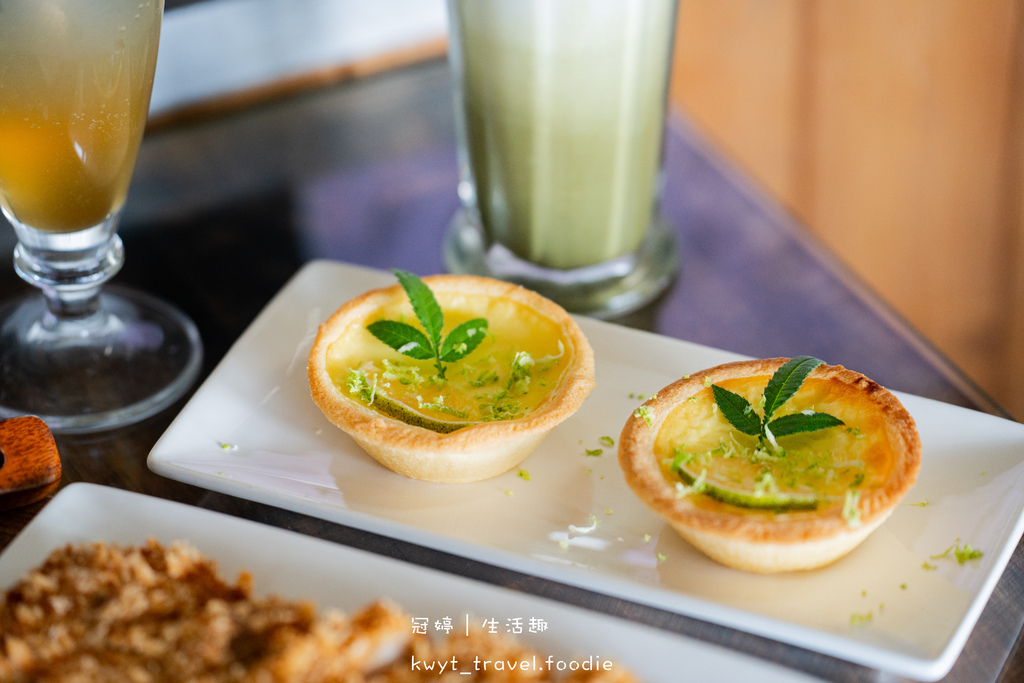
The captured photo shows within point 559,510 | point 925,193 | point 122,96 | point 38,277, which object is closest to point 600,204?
point 559,510

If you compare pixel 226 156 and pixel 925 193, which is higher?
pixel 226 156

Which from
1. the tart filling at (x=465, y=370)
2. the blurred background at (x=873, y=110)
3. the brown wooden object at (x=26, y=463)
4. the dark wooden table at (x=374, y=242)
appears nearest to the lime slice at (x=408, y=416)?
the tart filling at (x=465, y=370)

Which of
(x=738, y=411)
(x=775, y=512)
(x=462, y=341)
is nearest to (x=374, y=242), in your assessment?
(x=462, y=341)

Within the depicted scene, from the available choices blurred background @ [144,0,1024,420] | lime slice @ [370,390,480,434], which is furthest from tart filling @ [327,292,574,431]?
blurred background @ [144,0,1024,420]

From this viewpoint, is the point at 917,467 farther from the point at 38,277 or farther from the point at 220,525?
the point at 38,277

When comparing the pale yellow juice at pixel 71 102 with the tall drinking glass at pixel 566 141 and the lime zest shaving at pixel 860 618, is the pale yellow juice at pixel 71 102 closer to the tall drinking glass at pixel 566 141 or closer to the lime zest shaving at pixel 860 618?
the tall drinking glass at pixel 566 141

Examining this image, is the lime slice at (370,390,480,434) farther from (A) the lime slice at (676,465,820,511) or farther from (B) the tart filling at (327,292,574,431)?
(A) the lime slice at (676,465,820,511)

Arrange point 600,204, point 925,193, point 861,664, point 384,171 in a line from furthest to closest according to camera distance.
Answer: point 925,193
point 384,171
point 600,204
point 861,664
